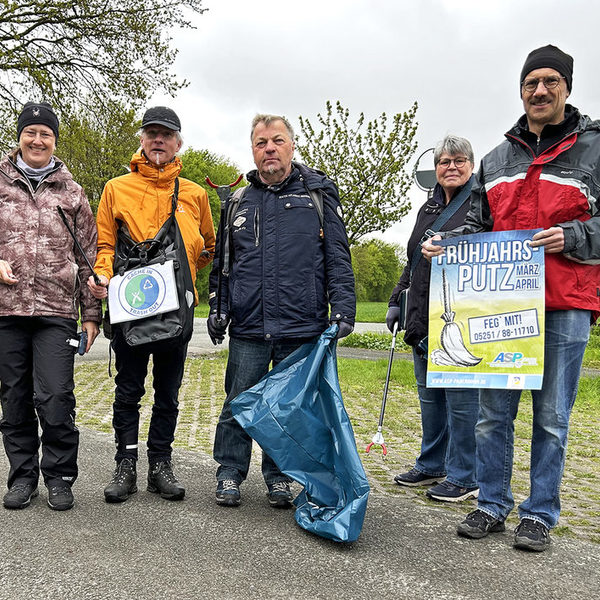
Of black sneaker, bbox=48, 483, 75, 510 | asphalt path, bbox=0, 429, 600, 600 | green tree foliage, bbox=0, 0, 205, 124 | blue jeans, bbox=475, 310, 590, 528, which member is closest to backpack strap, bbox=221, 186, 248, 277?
asphalt path, bbox=0, 429, 600, 600

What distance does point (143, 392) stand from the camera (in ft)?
13.5

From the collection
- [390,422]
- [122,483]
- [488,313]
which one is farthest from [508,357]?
[390,422]

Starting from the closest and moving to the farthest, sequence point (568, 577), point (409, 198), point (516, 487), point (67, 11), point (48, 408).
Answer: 1. point (568, 577)
2. point (48, 408)
3. point (516, 487)
4. point (67, 11)
5. point (409, 198)

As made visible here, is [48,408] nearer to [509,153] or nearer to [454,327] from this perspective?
[454,327]

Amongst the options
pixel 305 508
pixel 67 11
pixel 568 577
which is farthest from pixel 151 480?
pixel 67 11

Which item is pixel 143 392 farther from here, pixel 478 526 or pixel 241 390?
pixel 478 526

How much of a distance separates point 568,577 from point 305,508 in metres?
1.27

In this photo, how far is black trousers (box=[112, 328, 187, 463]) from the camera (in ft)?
13.2

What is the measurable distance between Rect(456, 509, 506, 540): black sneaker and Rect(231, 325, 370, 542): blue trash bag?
1.88ft

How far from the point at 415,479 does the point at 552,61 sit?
8.84 feet

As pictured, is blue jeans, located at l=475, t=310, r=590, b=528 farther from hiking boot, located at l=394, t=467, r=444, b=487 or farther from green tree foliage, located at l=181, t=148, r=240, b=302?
green tree foliage, located at l=181, t=148, r=240, b=302

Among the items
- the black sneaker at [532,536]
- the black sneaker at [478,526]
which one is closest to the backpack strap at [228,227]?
the black sneaker at [478,526]

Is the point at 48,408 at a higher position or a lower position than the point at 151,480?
higher

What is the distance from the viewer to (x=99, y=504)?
3.88 meters
